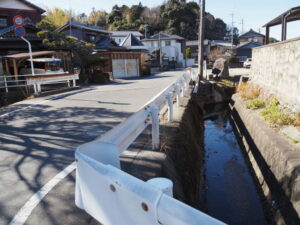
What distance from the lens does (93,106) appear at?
31.7ft

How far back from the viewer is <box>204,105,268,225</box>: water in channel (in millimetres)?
5332

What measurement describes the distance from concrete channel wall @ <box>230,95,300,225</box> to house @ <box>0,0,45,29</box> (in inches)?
1046

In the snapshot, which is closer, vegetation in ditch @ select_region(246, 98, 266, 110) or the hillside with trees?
vegetation in ditch @ select_region(246, 98, 266, 110)

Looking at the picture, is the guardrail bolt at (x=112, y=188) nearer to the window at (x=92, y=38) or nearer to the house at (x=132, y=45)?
the window at (x=92, y=38)

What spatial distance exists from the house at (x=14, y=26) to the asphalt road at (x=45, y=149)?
1315 cm

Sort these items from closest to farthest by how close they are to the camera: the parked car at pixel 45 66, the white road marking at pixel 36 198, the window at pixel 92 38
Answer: the white road marking at pixel 36 198, the parked car at pixel 45 66, the window at pixel 92 38

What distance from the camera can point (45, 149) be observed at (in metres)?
5.04

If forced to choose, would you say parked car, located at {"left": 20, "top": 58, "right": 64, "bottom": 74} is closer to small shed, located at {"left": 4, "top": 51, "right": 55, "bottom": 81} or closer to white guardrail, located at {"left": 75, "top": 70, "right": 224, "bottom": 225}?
small shed, located at {"left": 4, "top": 51, "right": 55, "bottom": 81}

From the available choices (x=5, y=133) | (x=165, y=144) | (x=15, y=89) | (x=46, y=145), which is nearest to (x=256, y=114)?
(x=165, y=144)

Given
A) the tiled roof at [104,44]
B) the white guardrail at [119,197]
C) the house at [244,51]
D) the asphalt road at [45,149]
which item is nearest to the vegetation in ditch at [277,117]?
the asphalt road at [45,149]

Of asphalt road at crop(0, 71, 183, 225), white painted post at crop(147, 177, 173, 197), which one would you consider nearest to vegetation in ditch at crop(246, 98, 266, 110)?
asphalt road at crop(0, 71, 183, 225)

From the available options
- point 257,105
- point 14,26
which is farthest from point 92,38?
point 257,105

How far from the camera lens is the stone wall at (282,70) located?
8.24 meters

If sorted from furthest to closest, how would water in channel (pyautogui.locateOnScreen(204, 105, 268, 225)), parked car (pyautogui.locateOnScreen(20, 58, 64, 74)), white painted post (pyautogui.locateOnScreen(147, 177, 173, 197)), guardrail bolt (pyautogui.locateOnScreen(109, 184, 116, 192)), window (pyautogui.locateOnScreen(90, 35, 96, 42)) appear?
window (pyautogui.locateOnScreen(90, 35, 96, 42))
parked car (pyautogui.locateOnScreen(20, 58, 64, 74))
water in channel (pyautogui.locateOnScreen(204, 105, 268, 225))
guardrail bolt (pyautogui.locateOnScreen(109, 184, 116, 192))
white painted post (pyautogui.locateOnScreen(147, 177, 173, 197))
